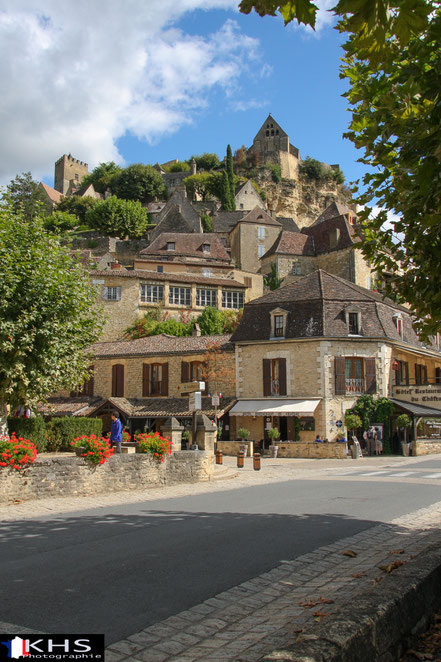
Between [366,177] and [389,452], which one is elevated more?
[366,177]

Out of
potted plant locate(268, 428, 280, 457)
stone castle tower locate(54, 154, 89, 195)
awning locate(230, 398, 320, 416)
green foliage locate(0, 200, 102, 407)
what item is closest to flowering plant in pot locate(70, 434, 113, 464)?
green foliage locate(0, 200, 102, 407)

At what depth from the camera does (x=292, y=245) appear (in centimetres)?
5762

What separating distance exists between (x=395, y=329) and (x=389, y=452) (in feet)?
23.0

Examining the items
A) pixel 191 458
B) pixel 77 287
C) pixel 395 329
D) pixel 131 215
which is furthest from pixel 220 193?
pixel 191 458

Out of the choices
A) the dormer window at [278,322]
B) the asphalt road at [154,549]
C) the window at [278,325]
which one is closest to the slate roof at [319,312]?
the dormer window at [278,322]

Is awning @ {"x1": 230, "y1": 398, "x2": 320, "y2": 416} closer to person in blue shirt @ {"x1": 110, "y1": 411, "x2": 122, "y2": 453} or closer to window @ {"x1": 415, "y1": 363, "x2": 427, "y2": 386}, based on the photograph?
window @ {"x1": 415, "y1": 363, "x2": 427, "y2": 386}

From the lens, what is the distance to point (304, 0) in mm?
3035

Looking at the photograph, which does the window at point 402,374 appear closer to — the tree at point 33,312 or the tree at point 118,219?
the tree at point 33,312

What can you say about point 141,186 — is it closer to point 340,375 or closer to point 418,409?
point 340,375

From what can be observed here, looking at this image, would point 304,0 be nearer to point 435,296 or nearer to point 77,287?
point 435,296

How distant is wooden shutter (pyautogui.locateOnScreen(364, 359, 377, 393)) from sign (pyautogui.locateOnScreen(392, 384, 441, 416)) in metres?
1.69

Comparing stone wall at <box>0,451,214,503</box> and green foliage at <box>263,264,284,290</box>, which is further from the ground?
green foliage at <box>263,264,284,290</box>

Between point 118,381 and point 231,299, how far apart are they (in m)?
16.0

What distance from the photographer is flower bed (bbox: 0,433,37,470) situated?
1117cm
